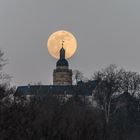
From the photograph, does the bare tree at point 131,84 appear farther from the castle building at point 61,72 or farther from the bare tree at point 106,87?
the castle building at point 61,72

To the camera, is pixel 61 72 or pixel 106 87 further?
pixel 61 72

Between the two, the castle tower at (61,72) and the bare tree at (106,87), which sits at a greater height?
the castle tower at (61,72)

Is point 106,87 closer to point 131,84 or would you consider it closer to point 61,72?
point 131,84

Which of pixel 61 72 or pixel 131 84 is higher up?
pixel 61 72

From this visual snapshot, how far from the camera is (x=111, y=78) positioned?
86250mm

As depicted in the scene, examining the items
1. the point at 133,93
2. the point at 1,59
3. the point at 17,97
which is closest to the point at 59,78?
the point at 133,93

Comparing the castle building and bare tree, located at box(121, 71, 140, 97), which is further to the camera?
the castle building

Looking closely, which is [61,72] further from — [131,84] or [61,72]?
[131,84]

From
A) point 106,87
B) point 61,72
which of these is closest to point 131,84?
point 106,87

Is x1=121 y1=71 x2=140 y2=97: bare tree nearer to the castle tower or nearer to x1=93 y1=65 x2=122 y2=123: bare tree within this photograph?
x1=93 y1=65 x2=122 y2=123: bare tree

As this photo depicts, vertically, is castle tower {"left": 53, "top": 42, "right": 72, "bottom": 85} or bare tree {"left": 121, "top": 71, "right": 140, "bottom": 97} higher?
castle tower {"left": 53, "top": 42, "right": 72, "bottom": 85}

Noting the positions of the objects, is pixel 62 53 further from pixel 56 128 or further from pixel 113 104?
pixel 56 128

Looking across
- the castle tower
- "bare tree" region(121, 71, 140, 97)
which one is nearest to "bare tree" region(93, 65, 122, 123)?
"bare tree" region(121, 71, 140, 97)

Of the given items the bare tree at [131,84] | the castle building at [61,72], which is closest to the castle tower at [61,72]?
the castle building at [61,72]
